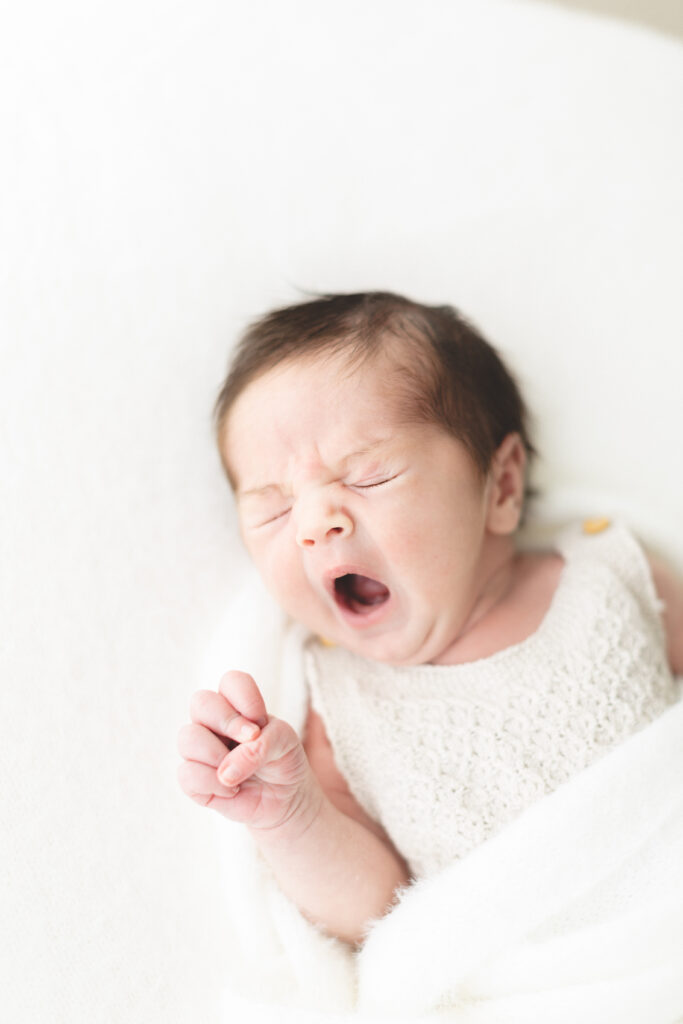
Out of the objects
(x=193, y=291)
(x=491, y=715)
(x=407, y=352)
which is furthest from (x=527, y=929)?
(x=193, y=291)

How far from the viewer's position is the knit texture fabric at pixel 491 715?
1092 mm

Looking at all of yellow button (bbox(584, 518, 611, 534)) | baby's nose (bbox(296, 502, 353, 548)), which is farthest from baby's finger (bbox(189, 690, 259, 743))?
yellow button (bbox(584, 518, 611, 534))

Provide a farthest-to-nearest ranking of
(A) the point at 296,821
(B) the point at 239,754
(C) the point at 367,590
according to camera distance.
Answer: (C) the point at 367,590, (A) the point at 296,821, (B) the point at 239,754

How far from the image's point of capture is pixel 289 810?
0.99 metres

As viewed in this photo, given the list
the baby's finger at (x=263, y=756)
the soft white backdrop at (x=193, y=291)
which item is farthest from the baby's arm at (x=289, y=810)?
the soft white backdrop at (x=193, y=291)

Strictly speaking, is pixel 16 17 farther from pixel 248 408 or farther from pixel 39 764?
pixel 39 764

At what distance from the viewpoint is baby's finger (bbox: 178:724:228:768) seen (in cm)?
92

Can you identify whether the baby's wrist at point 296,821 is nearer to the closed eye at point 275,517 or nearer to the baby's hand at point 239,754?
the baby's hand at point 239,754

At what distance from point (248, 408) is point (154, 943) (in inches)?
26.6

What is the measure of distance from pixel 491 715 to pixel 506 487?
347mm

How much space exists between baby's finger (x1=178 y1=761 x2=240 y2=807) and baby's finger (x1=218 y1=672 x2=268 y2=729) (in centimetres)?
7

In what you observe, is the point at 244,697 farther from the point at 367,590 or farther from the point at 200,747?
the point at 367,590

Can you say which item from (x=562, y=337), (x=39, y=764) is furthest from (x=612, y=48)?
(x=39, y=764)

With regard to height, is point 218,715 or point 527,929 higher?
point 218,715
